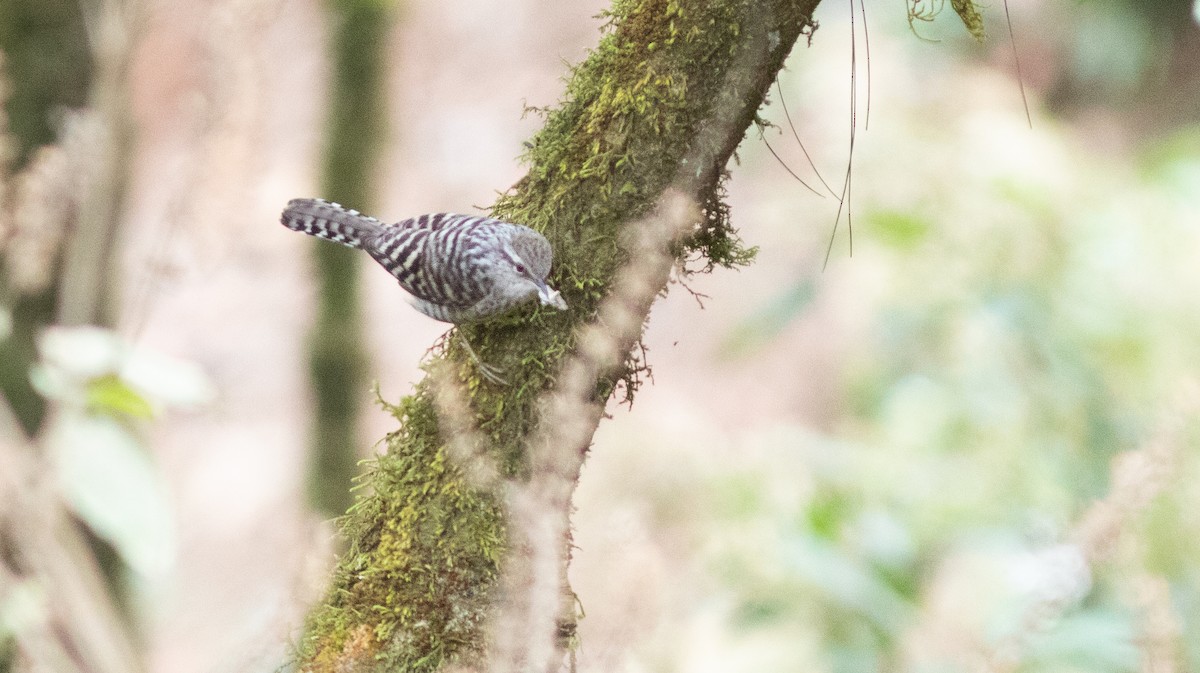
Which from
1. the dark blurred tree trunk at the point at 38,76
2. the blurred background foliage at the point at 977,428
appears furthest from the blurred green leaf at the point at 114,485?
the blurred background foliage at the point at 977,428

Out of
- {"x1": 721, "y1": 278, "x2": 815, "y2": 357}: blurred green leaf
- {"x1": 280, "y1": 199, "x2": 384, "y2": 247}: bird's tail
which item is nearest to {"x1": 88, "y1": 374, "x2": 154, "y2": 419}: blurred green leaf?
{"x1": 280, "y1": 199, "x2": 384, "y2": 247}: bird's tail

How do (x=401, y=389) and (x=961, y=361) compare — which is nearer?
(x=961, y=361)

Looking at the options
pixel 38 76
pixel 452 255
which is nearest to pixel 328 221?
pixel 452 255

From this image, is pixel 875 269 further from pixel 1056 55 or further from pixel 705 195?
pixel 1056 55

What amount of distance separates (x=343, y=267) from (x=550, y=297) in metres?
3.28

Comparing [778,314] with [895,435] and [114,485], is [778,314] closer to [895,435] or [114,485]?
[895,435]

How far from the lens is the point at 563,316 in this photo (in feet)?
6.04

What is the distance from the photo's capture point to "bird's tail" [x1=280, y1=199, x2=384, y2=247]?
268cm

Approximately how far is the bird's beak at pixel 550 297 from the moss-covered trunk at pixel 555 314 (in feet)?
0.08

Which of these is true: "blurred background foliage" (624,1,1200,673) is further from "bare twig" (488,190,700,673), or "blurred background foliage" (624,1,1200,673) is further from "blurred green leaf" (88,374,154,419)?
"blurred green leaf" (88,374,154,419)

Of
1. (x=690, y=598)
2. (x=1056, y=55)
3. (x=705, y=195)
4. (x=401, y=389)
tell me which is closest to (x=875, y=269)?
(x=690, y=598)

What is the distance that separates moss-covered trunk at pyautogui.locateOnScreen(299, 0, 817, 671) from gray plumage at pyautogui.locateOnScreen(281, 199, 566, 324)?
0.06 metres

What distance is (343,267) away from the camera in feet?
16.0

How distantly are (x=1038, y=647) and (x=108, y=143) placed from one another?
3188 millimetres
